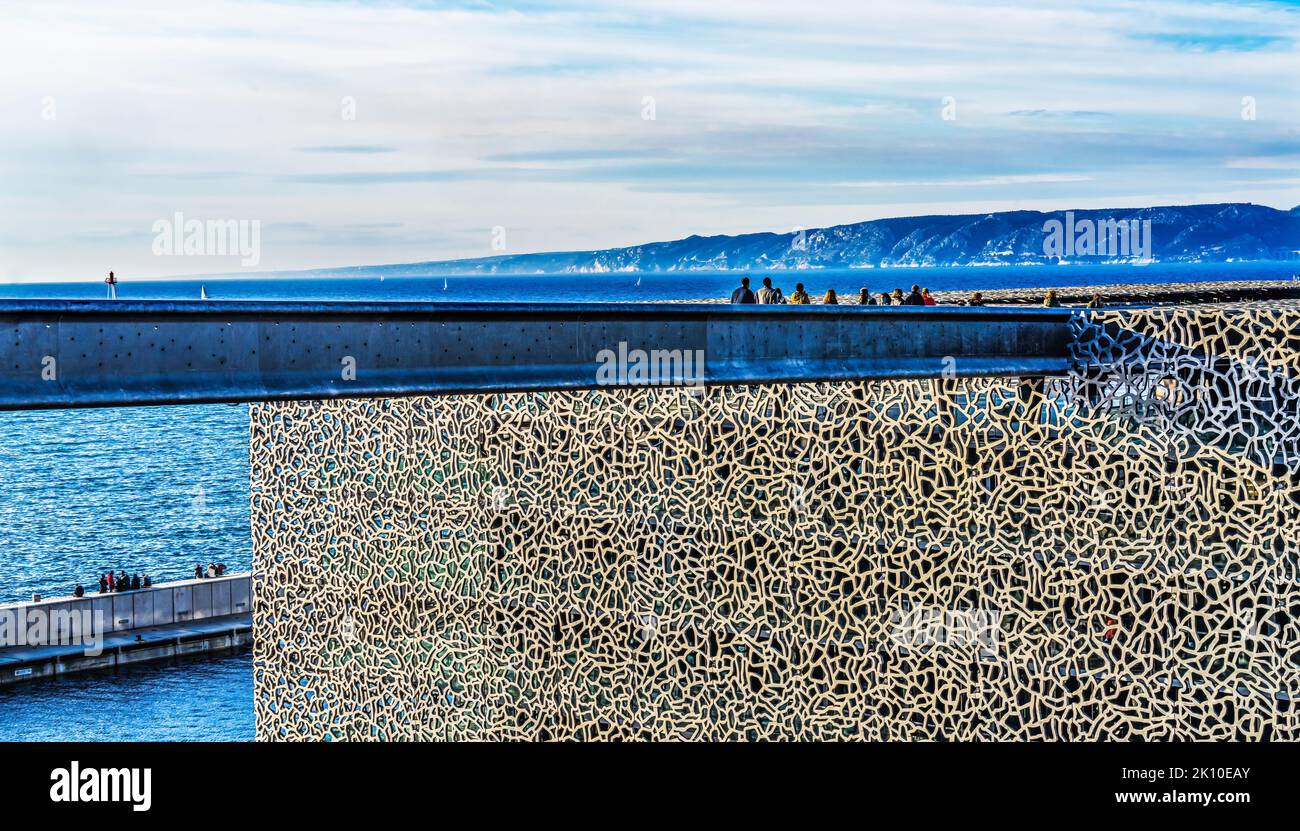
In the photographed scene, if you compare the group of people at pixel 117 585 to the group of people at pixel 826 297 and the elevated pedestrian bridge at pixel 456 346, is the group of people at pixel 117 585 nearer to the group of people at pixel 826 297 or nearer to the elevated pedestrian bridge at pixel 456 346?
the group of people at pixel 826 297

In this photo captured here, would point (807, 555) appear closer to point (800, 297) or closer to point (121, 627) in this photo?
point (800, 297)

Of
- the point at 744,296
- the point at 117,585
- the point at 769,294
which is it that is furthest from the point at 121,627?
the point at 744,296

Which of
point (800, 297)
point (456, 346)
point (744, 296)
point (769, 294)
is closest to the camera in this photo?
point (456, 346)

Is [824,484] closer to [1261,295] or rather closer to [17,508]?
[1261,295]

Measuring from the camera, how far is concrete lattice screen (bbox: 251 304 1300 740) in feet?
44.6

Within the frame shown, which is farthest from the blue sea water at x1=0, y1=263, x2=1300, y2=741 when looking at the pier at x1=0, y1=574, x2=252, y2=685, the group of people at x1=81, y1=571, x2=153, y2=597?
the group of people at x1=81, y1=571, x2=153, y2=597

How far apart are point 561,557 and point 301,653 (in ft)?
15.7

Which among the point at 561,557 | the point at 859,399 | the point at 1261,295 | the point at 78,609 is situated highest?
the point at 1261,295

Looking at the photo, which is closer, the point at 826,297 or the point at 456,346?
the point at 456,346

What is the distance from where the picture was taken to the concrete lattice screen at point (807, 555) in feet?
44.6

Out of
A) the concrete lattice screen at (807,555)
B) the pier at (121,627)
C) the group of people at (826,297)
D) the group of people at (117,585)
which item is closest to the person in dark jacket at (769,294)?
the group of people at (826,297)

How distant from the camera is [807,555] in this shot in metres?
16.1
